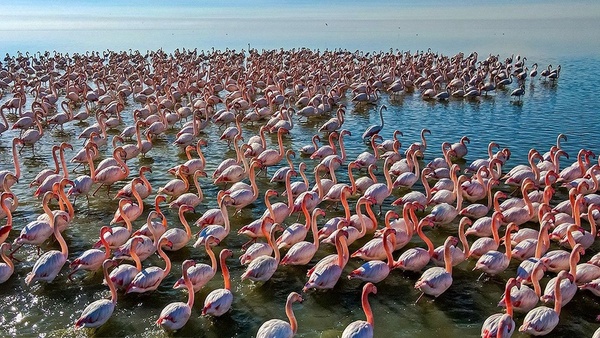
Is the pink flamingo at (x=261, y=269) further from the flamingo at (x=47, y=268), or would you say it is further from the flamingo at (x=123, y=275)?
the flamingo at (x=47, y=268)

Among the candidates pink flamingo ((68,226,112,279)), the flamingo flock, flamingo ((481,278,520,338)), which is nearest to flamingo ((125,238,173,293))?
the flamingo flock

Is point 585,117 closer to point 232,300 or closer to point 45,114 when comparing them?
point 232,300

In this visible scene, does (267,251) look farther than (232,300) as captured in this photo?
Yes

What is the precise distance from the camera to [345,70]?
3341 cm

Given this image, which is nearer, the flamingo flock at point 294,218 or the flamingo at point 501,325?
the flamingo at point 501,325

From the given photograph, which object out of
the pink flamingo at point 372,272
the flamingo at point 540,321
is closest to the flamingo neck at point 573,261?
the flamingo at point 540,321

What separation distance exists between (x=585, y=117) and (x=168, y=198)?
59.7ft

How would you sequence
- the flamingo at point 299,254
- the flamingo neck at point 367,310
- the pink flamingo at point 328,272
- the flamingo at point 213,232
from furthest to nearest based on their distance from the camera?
the flamingo at point 213,232, the flamingo at point 299,254, the pink flamingo at point 328,272, the flamingo neck at point 367,310

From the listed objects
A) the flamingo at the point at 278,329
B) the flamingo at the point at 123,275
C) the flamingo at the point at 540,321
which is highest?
the flamingo at the point at 123,275

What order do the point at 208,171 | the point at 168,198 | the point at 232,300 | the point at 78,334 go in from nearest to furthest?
the point at 78,334
the point at 232,300
the point at 168,198
the point at 208,171

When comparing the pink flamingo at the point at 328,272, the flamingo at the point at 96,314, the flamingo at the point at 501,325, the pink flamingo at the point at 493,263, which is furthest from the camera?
the pink flamingo at the point at 493,263

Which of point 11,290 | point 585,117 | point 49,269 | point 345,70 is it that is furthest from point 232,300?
point 345,70

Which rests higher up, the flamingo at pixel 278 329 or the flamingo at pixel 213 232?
the flamingo at pixel 213 232

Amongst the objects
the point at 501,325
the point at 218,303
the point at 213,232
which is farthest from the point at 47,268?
the point at 501,325
